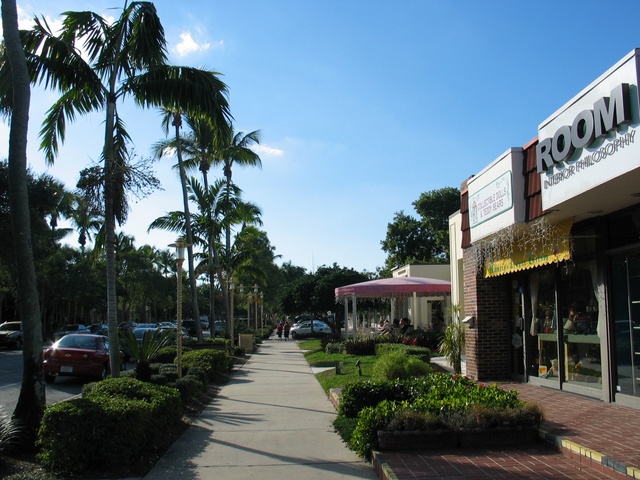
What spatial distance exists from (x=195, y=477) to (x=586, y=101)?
21.5 feet

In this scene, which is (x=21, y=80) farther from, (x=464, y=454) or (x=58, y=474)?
(x=464, y=454)

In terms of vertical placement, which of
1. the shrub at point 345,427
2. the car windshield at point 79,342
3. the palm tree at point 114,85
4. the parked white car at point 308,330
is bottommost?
the parked white car at point 308,330

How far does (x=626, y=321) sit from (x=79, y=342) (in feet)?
47.0

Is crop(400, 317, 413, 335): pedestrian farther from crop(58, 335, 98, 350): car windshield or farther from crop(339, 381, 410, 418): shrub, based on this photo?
crop(339, 381, 410, 418): shrub

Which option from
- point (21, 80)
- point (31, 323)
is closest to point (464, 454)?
point (31, 323)

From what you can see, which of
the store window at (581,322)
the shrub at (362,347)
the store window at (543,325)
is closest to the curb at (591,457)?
the store window at (581,322)

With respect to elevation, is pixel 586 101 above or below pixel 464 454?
above

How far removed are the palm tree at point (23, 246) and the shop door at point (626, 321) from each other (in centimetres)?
802

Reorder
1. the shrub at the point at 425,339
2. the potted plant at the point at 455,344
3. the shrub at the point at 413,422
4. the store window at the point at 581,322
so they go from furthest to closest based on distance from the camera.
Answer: the shrub at the point at 425,339 → the potted plant at the point at 455,344 → the store window at the point at 581,322 → the shrub at the point at 413,422

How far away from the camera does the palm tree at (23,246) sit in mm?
7781

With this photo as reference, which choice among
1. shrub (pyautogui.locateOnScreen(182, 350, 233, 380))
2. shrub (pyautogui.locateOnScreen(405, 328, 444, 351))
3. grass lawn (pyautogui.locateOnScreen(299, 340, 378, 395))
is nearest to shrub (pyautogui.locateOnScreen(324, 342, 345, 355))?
grass lawn (pyautogui.locateOnScreen(299, 340, 378, 395))

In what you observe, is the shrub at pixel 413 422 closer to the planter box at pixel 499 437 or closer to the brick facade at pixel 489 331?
the planter box at pixel 499 437

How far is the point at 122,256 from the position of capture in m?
54.9

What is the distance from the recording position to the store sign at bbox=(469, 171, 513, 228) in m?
10.7
